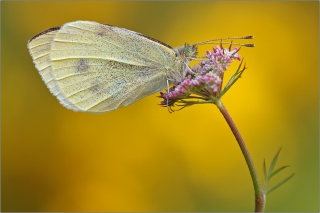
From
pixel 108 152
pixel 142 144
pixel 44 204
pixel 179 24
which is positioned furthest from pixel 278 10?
pixel 44 204

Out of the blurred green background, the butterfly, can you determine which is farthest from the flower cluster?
the blurred green background

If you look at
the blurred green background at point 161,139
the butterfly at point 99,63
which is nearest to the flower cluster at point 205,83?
the butterfly at point 99,63

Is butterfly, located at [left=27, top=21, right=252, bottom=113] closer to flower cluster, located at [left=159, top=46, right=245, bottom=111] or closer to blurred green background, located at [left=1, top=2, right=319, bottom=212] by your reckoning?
flower cluster, located at [left=159, top=46, right=245, bottom=111]

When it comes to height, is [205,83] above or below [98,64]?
below

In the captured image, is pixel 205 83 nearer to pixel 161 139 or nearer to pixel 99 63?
pixel 99 63

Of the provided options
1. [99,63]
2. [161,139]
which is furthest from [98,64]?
[161,139]

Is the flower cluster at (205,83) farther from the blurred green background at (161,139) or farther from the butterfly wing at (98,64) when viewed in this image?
the blurred green background at (161,139)
